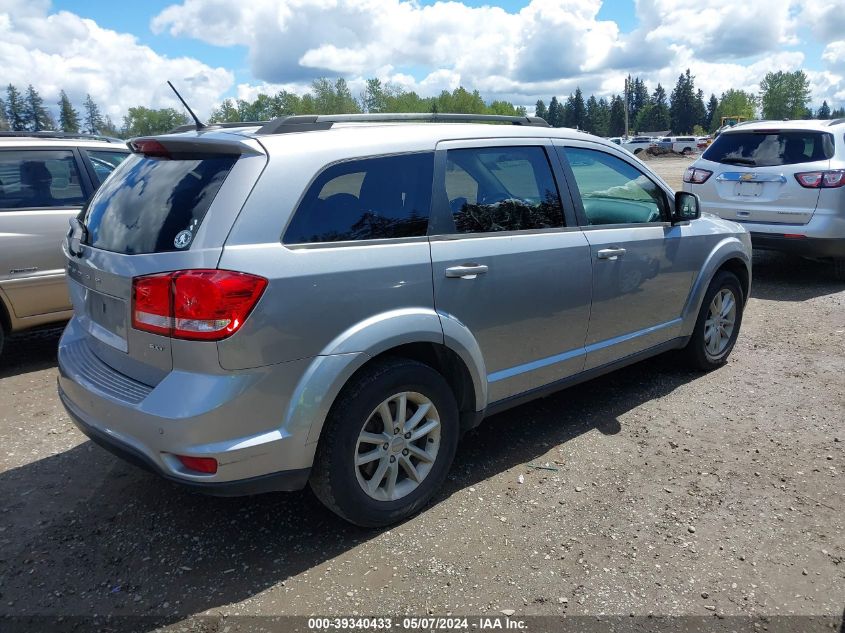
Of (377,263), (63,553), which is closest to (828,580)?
(377,263)

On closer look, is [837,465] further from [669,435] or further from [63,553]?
[63,553]

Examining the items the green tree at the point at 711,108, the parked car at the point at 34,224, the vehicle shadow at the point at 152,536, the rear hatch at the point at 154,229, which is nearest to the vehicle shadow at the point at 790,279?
the vehicle shadow at the point at 152,536

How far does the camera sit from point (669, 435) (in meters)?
4.23

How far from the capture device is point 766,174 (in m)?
7.84

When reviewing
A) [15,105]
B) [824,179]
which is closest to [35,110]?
[15,105]

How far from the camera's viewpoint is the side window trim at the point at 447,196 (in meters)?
3.27

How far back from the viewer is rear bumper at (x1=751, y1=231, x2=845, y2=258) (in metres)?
7.57

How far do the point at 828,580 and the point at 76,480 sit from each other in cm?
375

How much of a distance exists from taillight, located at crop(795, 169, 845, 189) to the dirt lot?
384 cm

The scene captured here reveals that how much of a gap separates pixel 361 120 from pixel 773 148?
6.57 m

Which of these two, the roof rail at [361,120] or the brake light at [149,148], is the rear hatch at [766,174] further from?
the brake light at [149,148]

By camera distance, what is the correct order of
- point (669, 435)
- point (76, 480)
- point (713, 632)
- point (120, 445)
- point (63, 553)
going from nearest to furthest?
point (713, 632) < point (120, 445) < point (63, 553) < point (76, 480) < point (669, 435)

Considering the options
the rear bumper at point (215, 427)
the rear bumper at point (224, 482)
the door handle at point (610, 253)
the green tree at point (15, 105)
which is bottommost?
the rear bumper at point (224, 482)

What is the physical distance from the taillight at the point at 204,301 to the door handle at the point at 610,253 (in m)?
2.19
